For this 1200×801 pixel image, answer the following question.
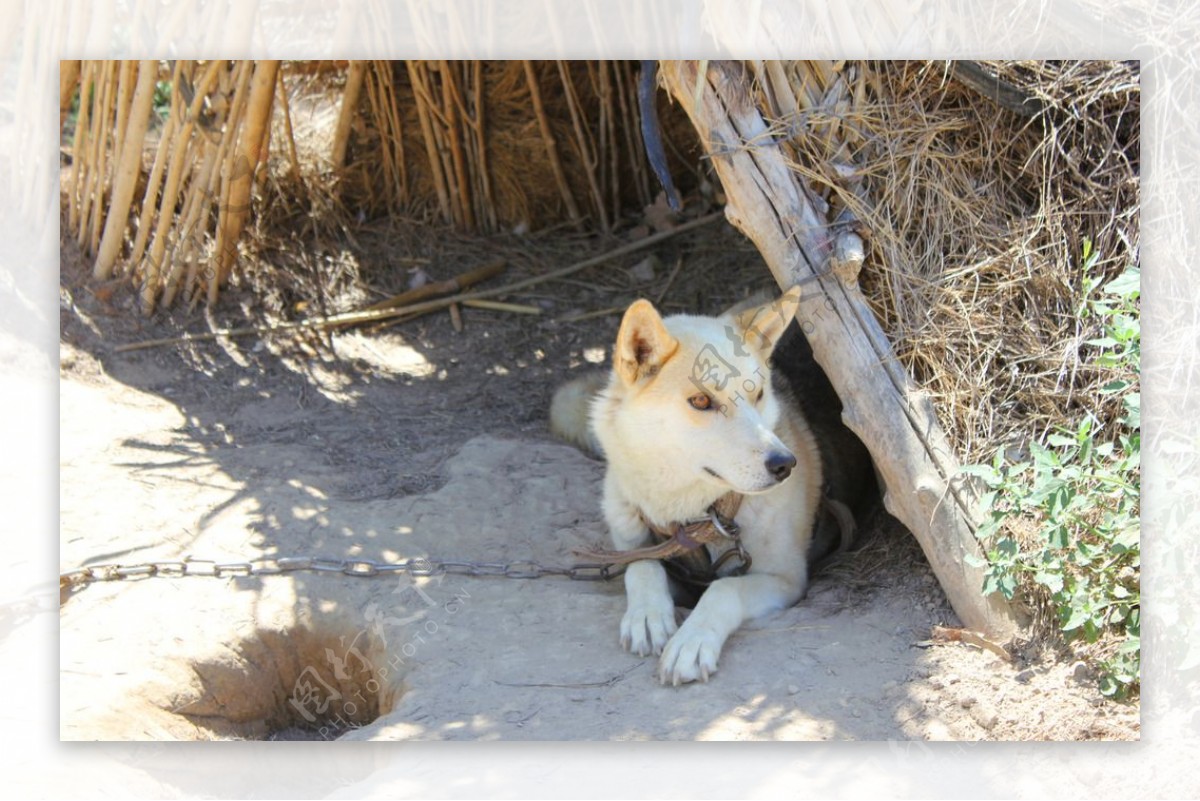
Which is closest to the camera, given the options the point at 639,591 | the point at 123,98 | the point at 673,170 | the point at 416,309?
the point at 639,591

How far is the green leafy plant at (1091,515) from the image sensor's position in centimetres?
307

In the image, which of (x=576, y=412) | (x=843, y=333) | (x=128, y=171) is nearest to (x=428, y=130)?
(x=128, y=171)

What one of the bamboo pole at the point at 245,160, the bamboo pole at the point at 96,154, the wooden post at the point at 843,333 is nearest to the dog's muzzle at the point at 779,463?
the wooden post at the point at 843,333

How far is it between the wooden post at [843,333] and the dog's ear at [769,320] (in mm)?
119

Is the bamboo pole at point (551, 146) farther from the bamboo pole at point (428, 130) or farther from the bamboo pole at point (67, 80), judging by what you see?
the bamboo pole at point (67, 80)

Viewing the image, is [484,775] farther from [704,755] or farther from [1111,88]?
[1111,88]

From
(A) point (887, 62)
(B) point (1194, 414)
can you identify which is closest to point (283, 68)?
(A) point (887, 62)

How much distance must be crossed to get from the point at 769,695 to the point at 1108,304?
1.64m

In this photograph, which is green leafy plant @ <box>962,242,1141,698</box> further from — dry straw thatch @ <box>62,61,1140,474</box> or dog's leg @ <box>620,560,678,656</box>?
dog's leg @ <box>620,560,678,656</box>

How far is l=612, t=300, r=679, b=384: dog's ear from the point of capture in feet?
11.4

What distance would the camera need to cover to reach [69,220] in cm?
583

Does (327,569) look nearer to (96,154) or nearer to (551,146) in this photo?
(96,154)

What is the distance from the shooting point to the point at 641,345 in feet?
11.8

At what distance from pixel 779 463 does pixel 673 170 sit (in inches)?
148
